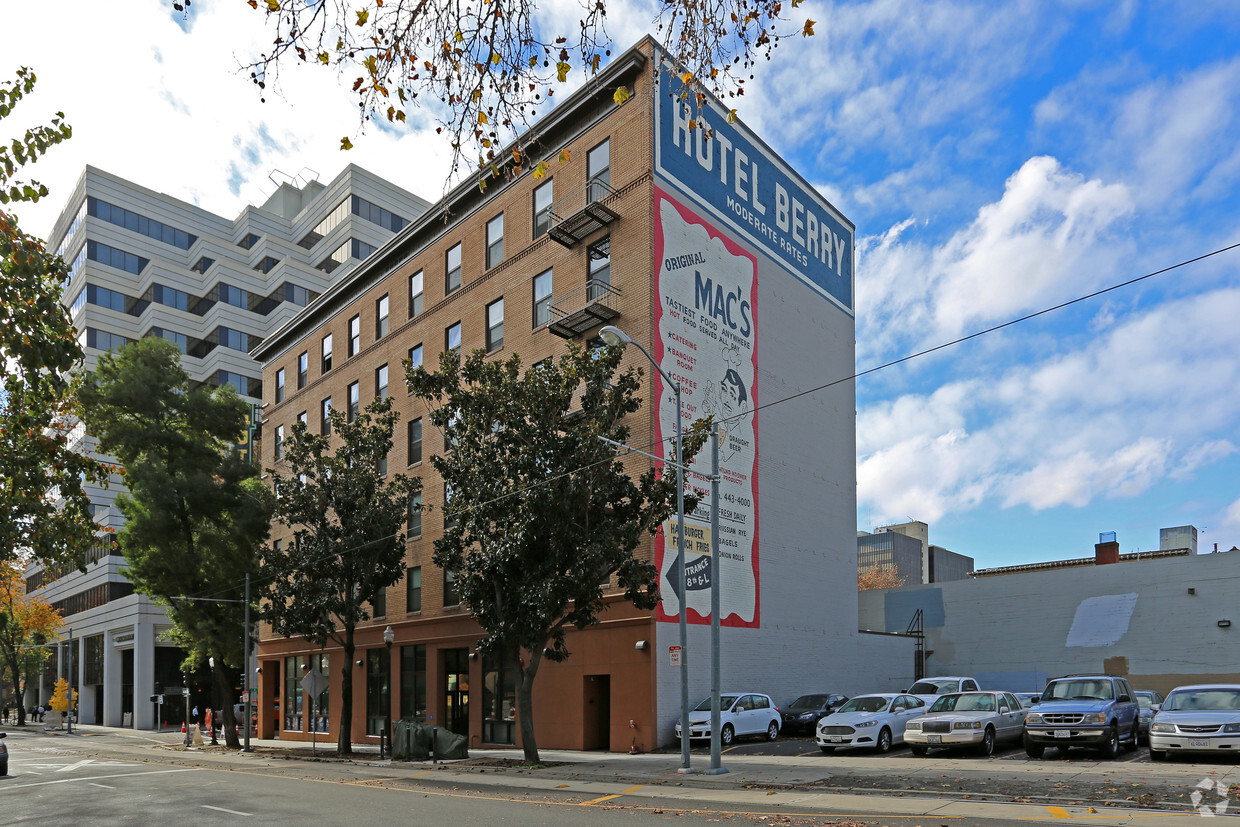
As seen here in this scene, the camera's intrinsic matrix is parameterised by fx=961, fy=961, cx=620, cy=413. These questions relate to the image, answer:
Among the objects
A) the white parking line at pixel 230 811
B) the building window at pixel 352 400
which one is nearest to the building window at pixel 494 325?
the building window at pixel 352 400

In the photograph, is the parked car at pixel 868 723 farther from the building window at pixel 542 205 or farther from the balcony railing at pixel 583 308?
the building window at pixel 542 205

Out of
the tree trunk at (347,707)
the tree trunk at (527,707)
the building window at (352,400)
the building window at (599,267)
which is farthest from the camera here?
the building window at (352,400)

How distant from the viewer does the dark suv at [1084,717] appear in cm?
1984

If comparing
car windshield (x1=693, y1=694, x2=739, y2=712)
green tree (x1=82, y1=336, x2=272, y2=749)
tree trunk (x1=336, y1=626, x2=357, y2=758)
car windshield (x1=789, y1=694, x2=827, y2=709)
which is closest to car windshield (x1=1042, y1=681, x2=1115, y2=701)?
car windshield (x1=693, y1=694, x2=739, y2=712)

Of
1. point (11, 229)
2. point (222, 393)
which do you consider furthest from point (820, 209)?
point (11, 229)

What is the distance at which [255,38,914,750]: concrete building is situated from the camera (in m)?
29.8

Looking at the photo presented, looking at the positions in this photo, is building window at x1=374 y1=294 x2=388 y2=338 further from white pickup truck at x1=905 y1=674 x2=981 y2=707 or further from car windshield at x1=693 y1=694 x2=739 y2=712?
white pickup truck at x1=905 y1=674 x2=981 y2=707

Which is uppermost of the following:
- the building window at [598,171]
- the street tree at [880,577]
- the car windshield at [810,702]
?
the building window at [598,171]

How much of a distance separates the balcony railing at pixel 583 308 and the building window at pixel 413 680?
14.8 metres

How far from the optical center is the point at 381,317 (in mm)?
45125

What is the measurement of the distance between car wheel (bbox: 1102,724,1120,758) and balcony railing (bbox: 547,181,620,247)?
64.5ft

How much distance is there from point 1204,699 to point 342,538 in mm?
26328

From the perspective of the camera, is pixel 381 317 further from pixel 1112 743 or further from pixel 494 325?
pixel 1112 743

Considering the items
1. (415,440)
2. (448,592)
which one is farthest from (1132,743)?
(415,440)
